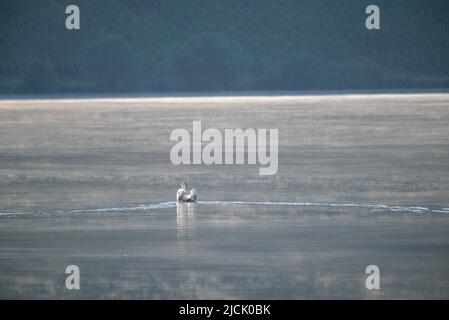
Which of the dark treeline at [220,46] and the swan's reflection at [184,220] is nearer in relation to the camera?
the swan's reflection at [184,220]

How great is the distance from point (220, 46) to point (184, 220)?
13600cm

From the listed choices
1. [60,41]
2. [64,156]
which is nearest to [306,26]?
[60,41]

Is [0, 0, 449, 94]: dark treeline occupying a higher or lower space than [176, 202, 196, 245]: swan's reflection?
higher

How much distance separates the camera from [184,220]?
734 inches

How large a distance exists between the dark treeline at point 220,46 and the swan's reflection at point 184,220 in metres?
107

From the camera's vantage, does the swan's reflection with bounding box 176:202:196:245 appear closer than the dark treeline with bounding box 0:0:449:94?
Yes

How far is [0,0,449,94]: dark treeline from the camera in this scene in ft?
458

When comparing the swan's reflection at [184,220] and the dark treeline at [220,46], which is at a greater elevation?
the dark treeline at [220,46]

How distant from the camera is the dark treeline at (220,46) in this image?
13950cm

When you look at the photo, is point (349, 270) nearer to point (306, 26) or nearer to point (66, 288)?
point (66, 288)

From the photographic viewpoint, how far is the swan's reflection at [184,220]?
56.1 ft

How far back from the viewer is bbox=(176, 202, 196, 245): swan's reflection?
56.1 ft

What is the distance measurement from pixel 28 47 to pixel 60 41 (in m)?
6.84

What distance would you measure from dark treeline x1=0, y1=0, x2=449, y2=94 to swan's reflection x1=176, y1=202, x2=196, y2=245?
350ft
